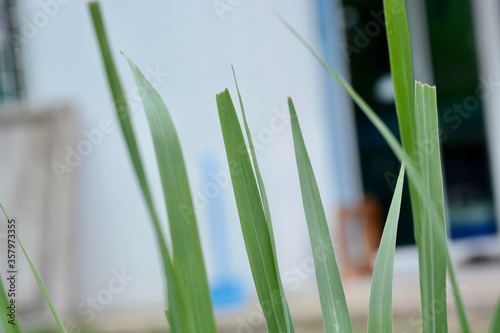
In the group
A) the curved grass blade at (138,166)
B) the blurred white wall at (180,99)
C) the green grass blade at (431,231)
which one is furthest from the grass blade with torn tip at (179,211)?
the blurred white wall at (180,99)

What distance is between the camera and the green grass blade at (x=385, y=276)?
276 mm

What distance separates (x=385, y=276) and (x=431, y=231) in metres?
0.03

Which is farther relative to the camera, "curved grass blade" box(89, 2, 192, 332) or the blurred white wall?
the blurred white wall

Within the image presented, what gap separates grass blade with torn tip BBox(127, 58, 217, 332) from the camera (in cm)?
25

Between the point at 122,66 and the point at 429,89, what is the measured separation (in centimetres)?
273

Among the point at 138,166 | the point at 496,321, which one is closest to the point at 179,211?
the point at 138,166

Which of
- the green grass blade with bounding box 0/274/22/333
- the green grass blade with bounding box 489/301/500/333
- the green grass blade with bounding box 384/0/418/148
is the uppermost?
the green grass blade with bounding box 384/0/418/148

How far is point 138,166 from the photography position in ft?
0.86

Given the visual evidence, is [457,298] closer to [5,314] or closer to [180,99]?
[5,314]

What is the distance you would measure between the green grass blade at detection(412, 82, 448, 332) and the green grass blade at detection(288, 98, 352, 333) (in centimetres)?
4

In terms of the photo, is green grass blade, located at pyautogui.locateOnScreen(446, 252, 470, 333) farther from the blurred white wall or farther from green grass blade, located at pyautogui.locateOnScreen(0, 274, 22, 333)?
the blurred white wall

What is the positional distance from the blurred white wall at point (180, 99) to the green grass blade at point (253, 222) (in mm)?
2539

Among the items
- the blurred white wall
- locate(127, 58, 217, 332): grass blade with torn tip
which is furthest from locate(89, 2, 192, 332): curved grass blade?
the blurred white wall

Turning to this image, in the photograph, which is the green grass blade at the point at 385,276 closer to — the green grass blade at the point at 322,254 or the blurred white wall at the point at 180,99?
the green grass blade at the point at 322,254
